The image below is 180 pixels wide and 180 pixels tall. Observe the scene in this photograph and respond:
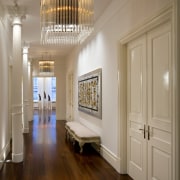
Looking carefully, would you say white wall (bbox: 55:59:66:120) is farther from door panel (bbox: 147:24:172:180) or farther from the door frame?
door panel (bbox: 147:24:172:180)

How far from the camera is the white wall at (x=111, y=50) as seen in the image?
430cm

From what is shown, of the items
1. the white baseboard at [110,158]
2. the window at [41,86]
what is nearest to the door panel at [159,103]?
the white baseboard at [110,158]

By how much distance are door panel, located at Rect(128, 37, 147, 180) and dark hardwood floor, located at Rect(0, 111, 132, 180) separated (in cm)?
50

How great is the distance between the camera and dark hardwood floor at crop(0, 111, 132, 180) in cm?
489

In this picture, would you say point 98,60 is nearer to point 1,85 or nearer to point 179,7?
point 1,85

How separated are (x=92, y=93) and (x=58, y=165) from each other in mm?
2485

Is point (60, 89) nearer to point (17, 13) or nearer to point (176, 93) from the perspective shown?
point (17, 13)

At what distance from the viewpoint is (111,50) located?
5684mm

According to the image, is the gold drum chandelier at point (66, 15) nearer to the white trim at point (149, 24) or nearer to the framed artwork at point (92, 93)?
the white trim at point (149, 24)

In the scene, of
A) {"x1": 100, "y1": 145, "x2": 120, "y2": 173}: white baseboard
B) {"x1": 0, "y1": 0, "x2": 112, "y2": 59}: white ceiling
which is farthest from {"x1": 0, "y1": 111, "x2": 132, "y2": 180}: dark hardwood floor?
{"x1": 0, "y1": 0, "x2": 112, "y2": 59}: white ceiling

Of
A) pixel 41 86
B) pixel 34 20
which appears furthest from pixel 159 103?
pixel 41 86

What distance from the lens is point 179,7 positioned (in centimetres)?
285

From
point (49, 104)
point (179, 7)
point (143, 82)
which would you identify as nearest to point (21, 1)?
point (143, 82)

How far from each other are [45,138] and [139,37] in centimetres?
568
